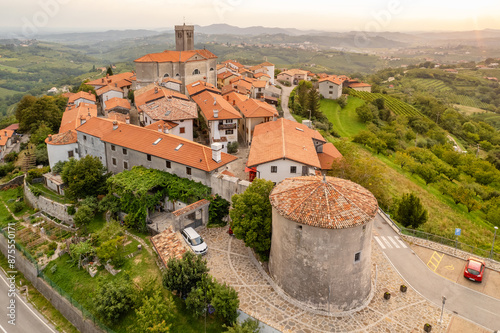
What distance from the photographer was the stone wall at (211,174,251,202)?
3298 cm

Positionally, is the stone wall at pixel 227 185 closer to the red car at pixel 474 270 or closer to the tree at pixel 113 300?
the tree at pixel 113 300

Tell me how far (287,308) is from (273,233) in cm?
542

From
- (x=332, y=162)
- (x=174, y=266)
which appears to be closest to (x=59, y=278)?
(x=174, y=266)

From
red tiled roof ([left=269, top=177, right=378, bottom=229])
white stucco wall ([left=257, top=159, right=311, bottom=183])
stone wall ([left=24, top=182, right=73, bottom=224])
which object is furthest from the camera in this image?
stone wall ([left=24, top=182, right=73, bottom=224])

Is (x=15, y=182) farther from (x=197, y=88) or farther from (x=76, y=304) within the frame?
(x=197, y=88)

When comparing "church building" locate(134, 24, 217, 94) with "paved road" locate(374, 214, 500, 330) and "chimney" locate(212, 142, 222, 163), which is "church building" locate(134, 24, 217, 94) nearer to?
"chimney" locate(212, 142, 222, 163)

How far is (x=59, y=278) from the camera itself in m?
31.8

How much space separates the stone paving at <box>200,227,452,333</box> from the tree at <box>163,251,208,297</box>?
307cm

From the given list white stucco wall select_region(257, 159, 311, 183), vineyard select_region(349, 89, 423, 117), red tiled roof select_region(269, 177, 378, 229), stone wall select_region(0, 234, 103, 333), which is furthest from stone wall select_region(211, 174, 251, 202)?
vineyard select_region(349, 89, 423, 117)

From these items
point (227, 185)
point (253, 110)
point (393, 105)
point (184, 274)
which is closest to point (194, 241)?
point (184, 274)

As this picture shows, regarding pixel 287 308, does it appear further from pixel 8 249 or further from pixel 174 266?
pixel 8 249

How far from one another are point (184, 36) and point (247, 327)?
84.3 m

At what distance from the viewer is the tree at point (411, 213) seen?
36406 millimetres

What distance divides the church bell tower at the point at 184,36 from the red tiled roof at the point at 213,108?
34646 mm
